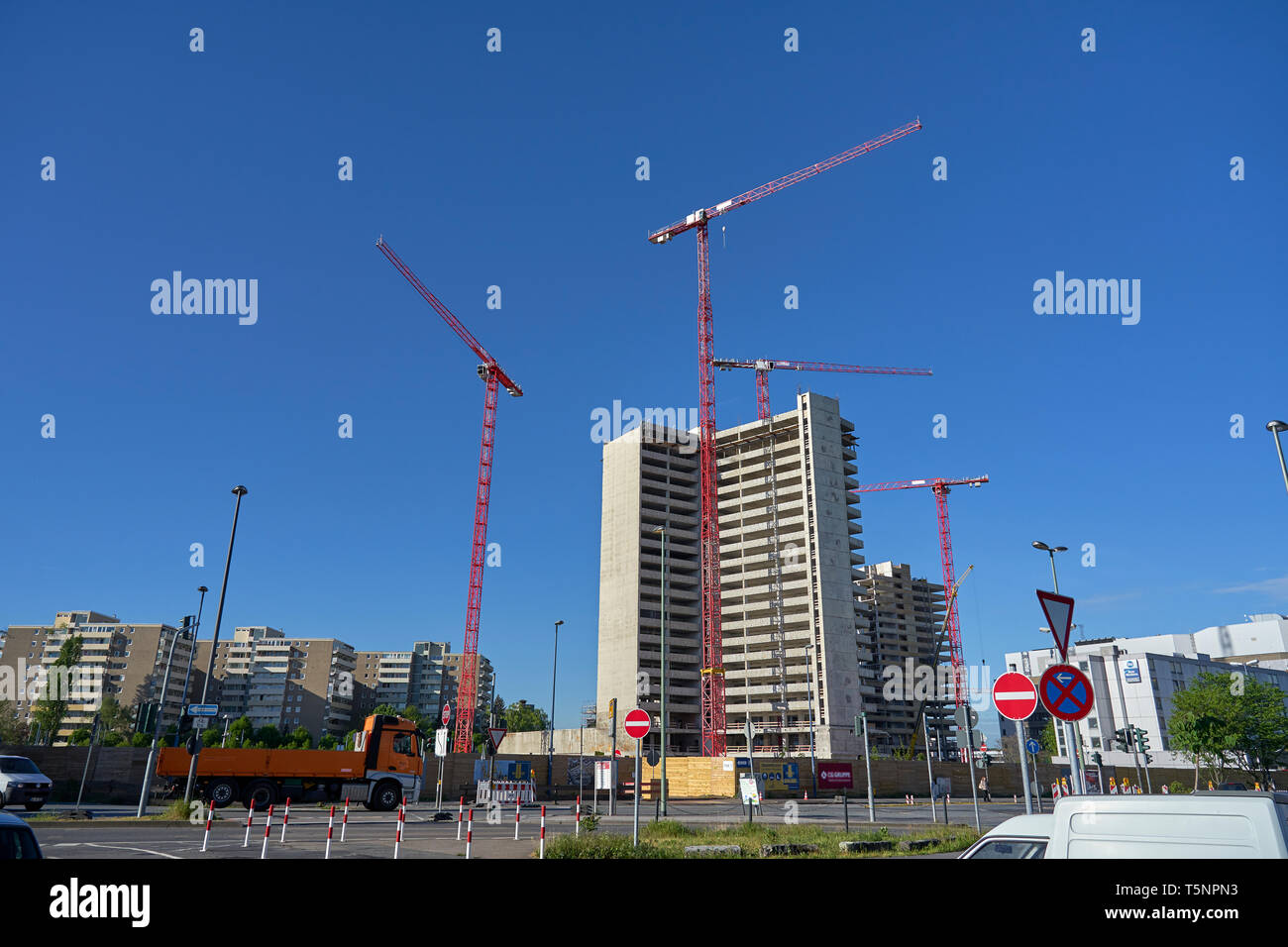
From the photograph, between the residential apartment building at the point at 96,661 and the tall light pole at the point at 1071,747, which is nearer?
the tall light pole at the point at 1071,747

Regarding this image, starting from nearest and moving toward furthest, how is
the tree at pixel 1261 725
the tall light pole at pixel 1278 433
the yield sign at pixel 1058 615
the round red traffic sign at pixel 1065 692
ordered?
the round red traffic sign at pixel 1065 692 < the yield sign at pixel 1058 615 < the tall light pole at pixel 1278 433 < the tree at pixel 1261 725

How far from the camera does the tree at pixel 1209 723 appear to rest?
54750 millimetres

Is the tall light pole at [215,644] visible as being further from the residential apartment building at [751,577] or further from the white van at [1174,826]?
the residential apartment building at [751,577]

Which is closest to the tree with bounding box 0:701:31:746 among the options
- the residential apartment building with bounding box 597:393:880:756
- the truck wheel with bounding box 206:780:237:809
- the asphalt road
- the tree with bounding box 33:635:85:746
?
the tree with bounding box 33:635:85:746

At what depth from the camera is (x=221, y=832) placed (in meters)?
19.5

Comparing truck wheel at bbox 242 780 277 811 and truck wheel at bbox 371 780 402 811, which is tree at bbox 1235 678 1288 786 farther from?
truck wheel at bbox 242 780 277 811

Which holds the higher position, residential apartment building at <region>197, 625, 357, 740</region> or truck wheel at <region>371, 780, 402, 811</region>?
residential apartment building at <region>197, 625, 357, 740</region>

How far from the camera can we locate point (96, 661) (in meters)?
124

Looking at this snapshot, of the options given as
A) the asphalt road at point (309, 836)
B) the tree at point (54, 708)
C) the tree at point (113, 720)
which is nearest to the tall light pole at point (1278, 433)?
the asphalt road at point (309, 836)

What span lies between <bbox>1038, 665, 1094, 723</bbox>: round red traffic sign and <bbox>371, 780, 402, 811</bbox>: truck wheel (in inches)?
1024

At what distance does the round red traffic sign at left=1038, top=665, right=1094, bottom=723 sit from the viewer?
317 inches

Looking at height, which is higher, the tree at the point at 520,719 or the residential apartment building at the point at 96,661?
the residential apartment building at the point at 96,661

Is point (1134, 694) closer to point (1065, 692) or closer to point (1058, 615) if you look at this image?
point (1058, 615)

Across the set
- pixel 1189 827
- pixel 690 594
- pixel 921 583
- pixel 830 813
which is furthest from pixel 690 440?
pixel 1189 827
